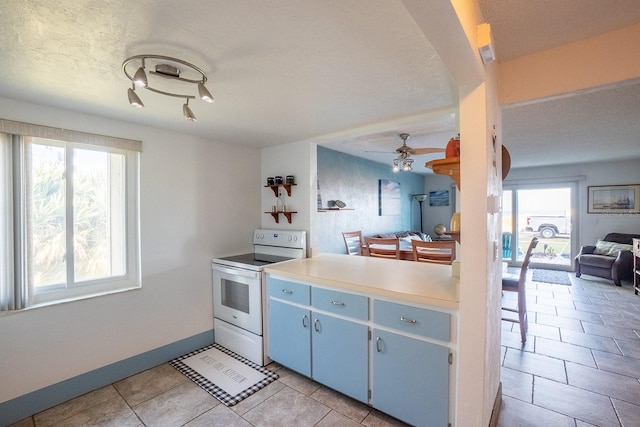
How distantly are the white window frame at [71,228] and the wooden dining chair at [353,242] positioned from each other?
269 centimetres

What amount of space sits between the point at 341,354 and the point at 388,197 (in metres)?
4.16

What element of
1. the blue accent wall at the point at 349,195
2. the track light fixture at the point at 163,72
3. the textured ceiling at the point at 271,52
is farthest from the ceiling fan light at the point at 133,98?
the blue accent wall at the point at 349,195

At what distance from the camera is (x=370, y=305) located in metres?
1.85

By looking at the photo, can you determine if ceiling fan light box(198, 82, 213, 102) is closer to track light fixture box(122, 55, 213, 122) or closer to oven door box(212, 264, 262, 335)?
track light fixture box(122, 55, 213, 122)

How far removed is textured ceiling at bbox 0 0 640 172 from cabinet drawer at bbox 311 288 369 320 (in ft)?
4.48

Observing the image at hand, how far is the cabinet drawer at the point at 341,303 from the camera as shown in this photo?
188 centimetres

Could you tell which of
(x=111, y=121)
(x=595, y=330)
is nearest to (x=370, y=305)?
(x=111, y=121)

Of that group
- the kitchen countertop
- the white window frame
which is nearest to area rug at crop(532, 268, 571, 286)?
the kitchen countertop

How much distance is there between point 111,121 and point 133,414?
2.20 m

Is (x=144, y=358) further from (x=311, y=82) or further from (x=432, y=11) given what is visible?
(x=432, y=11)

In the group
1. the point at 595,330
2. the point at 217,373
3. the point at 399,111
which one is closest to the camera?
the point at 399,111

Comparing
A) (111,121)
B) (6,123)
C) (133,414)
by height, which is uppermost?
(111,121)

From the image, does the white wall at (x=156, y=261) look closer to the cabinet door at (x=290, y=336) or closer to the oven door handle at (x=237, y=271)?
the oven door handle at (x=237, y=271)

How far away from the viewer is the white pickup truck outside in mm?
6102
